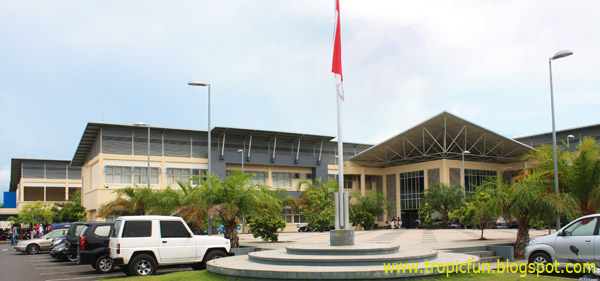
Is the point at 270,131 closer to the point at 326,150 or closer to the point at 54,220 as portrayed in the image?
the point at 326,150

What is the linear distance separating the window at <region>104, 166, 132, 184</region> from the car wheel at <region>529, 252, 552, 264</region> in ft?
135

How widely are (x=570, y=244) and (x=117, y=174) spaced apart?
42.6 metres

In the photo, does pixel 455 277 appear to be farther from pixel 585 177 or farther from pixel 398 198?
pixel 398 198

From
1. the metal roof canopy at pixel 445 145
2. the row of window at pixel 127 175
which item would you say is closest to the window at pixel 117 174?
the row of window at pixel 127 175

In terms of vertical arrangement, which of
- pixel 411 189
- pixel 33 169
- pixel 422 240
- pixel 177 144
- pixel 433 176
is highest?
pixel 177 144

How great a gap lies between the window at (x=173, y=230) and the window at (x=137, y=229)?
0.36m

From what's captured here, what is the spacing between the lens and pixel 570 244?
12500 mm

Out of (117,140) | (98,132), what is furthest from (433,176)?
(98,132)

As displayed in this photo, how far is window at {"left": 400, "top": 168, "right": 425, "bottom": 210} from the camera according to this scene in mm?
55281

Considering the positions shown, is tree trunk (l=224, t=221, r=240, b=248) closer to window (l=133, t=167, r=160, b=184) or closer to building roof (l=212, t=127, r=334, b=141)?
window (l=133, t=167, r=160, b=184)

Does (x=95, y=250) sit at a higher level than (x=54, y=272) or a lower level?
higher

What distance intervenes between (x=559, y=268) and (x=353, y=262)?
18.8 ft

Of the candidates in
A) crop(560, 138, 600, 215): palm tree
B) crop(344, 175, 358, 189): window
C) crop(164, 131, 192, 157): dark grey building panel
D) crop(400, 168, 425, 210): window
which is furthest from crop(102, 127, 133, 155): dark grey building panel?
crop(560, 138, 600, 215): palm tree

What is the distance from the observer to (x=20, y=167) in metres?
71.2
